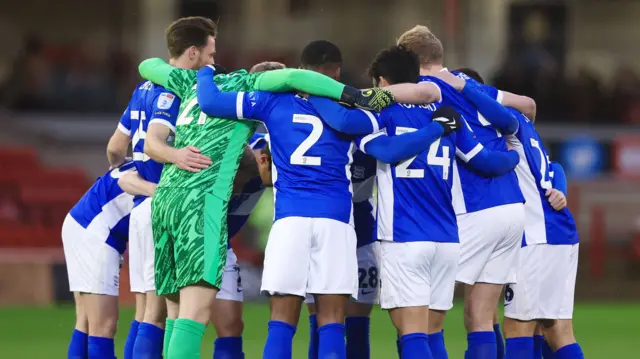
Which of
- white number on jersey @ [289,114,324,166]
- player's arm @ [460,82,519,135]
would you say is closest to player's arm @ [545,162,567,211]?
player's arm @ [460,82,519,135]

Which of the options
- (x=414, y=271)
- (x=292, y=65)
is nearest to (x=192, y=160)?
(x=414, y=271)

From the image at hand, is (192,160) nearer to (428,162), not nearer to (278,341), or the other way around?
(278,341)

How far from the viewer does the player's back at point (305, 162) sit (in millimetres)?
6391

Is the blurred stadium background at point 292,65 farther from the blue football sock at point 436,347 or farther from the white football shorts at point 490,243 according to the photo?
the blue football sock at point 436,347

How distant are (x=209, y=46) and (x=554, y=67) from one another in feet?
48.1

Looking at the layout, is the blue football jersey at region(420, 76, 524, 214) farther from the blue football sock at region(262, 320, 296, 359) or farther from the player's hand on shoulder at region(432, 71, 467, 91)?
the blue football sock at region(262, 320, 296, 359)

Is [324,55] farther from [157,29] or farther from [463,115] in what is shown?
[157,29]

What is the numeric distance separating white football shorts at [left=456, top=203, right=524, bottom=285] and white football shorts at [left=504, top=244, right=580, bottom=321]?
0.44 ft

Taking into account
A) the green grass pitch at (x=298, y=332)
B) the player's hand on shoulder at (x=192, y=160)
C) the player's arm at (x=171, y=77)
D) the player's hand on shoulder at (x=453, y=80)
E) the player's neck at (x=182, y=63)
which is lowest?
the green grass pitch at (x=298, y=332)

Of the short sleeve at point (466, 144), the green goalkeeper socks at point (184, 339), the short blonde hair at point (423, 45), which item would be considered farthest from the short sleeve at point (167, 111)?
the short sleeve at point (466, 144)

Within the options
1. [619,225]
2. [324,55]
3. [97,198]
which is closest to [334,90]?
[324,55]

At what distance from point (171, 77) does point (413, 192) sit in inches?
59.7

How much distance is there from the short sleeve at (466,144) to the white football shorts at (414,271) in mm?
546

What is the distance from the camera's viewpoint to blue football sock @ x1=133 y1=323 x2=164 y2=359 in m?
6.97
